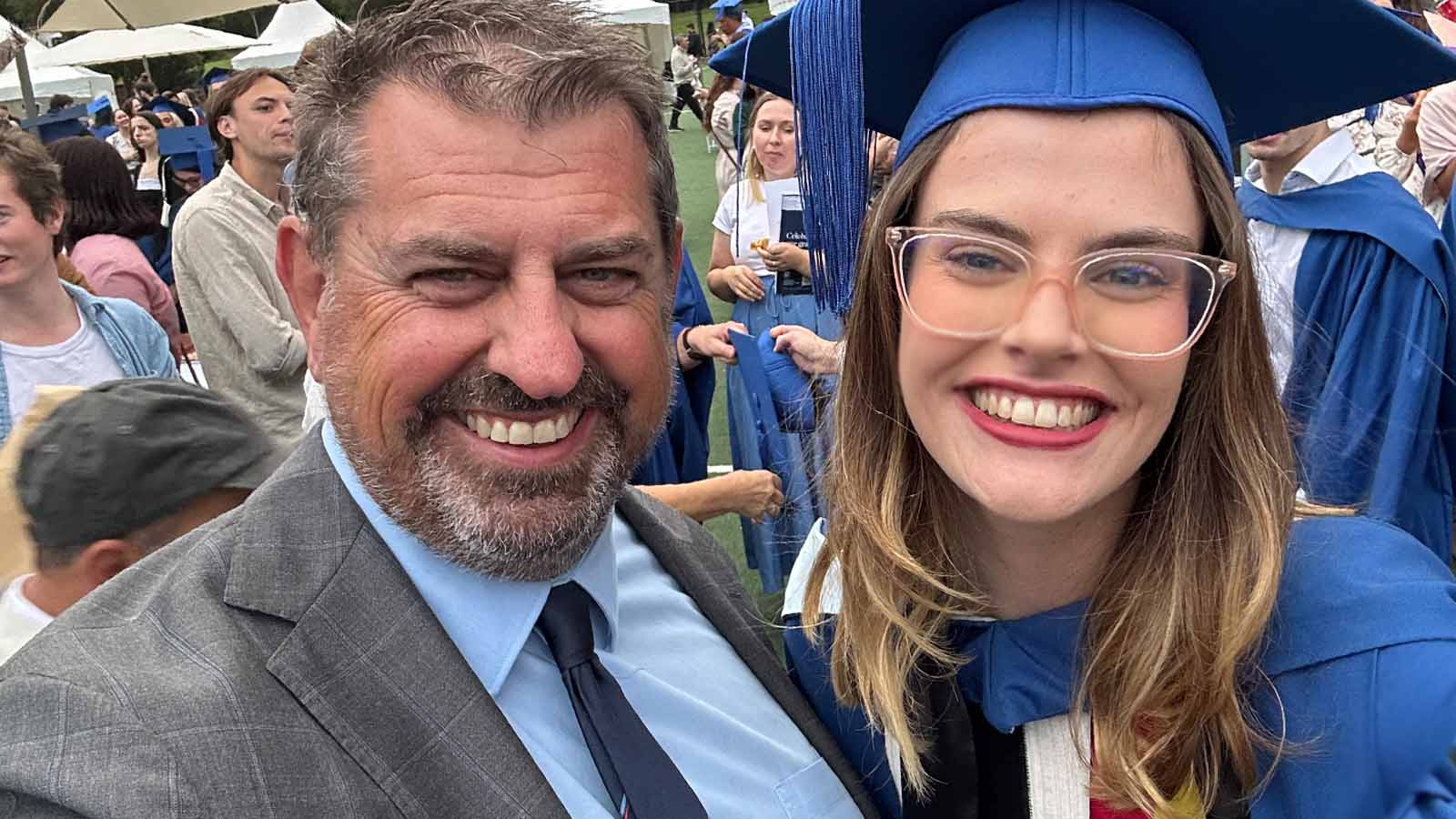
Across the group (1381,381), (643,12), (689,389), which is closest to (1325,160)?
(1381,381)

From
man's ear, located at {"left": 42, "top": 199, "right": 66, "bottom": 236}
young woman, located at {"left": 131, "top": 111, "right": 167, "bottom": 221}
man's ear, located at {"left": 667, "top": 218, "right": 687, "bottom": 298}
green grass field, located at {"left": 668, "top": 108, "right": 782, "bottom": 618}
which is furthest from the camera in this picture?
young woman, located at {"left": 131, "top": 111, "right": 167, "bottom": 221}

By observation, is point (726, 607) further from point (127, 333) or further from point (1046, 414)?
point (127, 333)

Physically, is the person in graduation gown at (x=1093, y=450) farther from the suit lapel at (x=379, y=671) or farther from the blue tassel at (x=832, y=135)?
the suit lapel at (x=379, y=671)

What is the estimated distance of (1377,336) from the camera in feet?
12.4

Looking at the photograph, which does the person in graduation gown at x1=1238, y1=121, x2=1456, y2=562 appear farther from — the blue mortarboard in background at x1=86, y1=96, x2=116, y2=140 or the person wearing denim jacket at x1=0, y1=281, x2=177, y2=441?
the blue mortarboard in background at x1=86, y1=96, x2=116, y2=140

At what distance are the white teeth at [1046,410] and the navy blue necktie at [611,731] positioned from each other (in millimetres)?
625

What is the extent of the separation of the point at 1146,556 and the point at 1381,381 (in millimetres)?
2644

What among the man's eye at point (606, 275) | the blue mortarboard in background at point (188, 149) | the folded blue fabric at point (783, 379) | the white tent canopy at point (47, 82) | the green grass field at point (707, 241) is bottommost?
the green grass field at point (707, 241)

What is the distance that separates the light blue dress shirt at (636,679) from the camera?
5.02 feet

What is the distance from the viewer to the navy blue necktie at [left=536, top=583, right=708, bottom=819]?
1479mm

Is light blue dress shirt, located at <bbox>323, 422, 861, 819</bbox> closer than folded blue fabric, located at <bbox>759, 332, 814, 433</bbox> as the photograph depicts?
Yes

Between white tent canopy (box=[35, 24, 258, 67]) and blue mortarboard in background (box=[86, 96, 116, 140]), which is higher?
white tent canopy (box=[35, 24, 258, 67])

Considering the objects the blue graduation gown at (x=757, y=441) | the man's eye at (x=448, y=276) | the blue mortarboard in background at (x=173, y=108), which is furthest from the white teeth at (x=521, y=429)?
the blue mortarboard in background at (x=173, y=108)

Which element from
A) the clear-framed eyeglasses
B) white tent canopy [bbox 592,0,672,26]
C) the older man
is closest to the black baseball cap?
the older man
